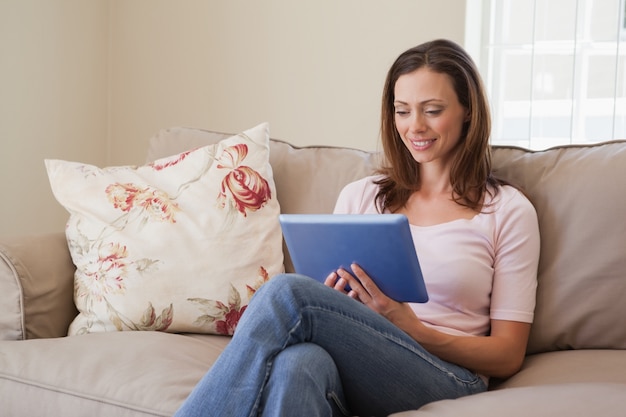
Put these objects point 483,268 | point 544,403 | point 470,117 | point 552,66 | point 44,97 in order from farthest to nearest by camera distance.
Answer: point 44,97
point 552,66
point 470,117
point 483,268
point 544,403

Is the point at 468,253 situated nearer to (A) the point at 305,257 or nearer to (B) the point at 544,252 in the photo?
(B) the point at 544,252

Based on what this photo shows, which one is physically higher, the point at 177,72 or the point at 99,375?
the point at 177,72

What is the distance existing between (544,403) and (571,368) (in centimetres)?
38

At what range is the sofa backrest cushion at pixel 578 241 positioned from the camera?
64.1 inches

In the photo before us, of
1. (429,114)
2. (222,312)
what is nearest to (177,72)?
(222,312)

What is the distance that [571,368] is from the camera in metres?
1.53

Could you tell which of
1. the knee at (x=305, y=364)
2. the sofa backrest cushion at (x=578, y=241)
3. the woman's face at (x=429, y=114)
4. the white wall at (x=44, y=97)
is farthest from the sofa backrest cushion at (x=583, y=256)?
the white wall at (x=44, y=97)

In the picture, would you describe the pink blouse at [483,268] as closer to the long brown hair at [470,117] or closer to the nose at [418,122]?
the long brown hair at [470,117]

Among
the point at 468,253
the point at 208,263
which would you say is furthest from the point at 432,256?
the point at 208,263

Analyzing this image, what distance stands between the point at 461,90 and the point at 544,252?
0.37 m

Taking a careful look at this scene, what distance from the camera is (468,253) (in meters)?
1.63

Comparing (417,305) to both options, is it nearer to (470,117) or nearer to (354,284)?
(354,284)

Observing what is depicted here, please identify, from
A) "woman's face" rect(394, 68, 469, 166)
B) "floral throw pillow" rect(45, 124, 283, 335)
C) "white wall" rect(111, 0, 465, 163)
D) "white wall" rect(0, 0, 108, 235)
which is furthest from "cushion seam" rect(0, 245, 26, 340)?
"white wall" rect(111, 0, 465, 163)

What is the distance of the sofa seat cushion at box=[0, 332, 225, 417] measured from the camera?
1.48 m
